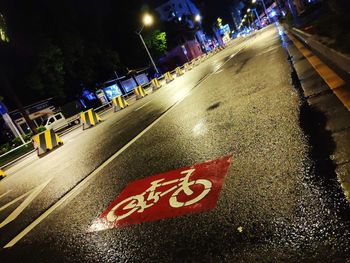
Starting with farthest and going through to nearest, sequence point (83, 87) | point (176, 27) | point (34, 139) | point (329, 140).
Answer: point (176, 27)
point (83, 87)
point (34, 139)
point (329, 140)

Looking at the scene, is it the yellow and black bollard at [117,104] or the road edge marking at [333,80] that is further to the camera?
the yellow and black bollard at [117,104]

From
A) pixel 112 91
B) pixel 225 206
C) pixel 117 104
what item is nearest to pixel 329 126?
pixel 225 206

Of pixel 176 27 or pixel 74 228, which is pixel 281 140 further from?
pixel 176 27

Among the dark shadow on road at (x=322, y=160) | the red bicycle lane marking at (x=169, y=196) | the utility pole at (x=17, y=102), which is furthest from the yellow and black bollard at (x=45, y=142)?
the utility pole at (x=17, y=102)

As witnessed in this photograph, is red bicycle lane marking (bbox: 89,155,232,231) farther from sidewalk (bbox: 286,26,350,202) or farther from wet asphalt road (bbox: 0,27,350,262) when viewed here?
sidewalk (bbox: 286,26,350,202)

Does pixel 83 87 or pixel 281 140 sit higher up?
pixel 83 87

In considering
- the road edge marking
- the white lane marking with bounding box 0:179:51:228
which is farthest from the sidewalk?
the white lane marking with bounding box 0:179:51:228

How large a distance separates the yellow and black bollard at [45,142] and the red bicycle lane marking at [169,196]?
9.90 meters

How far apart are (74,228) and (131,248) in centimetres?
136

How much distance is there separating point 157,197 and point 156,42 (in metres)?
55.2

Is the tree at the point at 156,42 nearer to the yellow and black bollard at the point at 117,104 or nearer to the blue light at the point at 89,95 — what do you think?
the blue light at the point at 89,95

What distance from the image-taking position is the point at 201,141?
5945 mm

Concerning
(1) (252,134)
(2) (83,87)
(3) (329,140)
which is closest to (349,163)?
(3) (329,140)

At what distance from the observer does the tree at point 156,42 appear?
5619 cm
